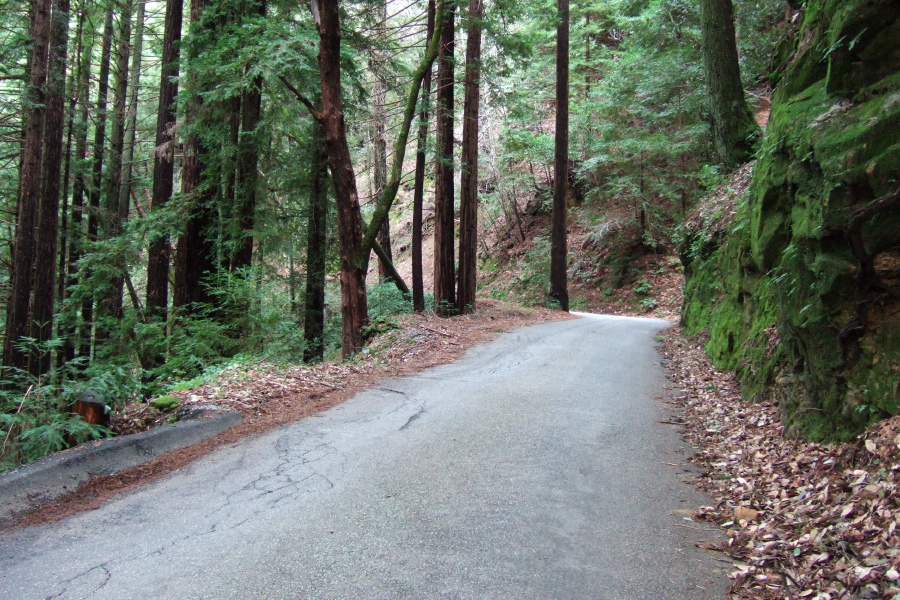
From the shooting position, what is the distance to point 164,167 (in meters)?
13.4

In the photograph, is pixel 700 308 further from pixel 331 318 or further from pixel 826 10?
pixel 331 318

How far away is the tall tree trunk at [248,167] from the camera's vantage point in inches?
471

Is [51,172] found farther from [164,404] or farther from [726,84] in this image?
[726,84]

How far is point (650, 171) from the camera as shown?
23.9 m

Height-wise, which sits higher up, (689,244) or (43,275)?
(689,244)

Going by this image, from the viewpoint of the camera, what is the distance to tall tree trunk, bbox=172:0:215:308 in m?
12.1

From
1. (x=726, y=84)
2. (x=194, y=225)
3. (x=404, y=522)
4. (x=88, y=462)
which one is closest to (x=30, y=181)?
(x=194, y=225)

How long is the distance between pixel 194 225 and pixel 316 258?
2.79 meters

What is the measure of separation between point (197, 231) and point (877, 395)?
12.6 meters

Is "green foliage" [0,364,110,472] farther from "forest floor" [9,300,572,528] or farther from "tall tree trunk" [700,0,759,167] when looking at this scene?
"tall tree trunk" [700,0,759,167]

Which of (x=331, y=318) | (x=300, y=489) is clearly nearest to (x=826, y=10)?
(x=300, y=489)

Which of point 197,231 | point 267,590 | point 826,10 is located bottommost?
point 267,590

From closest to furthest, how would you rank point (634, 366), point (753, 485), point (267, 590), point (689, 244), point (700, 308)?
point (267, 590), point (753, 485), point (634, 366), point (700, 308), point (689, 244)

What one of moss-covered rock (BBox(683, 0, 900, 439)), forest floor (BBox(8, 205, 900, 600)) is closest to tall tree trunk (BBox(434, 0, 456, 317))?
forest floor (BBox(8, 205, 900, 600))
